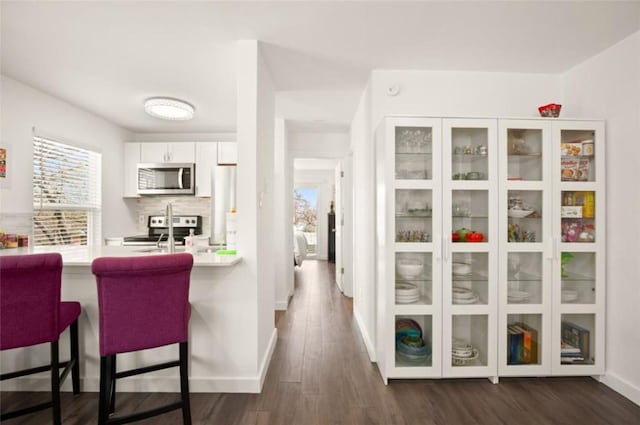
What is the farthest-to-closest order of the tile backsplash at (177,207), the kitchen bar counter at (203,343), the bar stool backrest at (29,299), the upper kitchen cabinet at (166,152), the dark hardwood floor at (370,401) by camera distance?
the tile backsplash at (177,207)
the upper kitchen cabinet at (166,152)
the kitchen bar counter at (203,343)
the dark hardwood floor at (370,401)
the bar stool backrest at (29,299)

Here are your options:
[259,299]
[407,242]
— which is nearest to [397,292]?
[407,242]

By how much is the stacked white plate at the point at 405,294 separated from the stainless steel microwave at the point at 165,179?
3.28 m

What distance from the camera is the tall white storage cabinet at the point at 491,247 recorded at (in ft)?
7.38

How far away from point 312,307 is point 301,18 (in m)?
3.35

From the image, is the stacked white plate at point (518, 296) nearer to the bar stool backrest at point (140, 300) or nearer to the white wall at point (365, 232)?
the white wall at point (365, 232)

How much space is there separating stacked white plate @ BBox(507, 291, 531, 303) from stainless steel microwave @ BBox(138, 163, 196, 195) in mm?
4007

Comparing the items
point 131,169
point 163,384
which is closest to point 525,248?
point 163,384

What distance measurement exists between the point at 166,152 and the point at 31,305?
3155mm

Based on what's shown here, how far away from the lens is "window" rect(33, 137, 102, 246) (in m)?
3.07

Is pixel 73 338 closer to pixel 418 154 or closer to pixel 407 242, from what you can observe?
pixel 407 242

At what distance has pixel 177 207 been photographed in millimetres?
4586

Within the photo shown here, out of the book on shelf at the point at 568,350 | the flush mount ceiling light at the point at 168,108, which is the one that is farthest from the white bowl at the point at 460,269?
the flush mount ceiling light at the point at 168,108

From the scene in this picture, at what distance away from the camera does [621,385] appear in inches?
83.2

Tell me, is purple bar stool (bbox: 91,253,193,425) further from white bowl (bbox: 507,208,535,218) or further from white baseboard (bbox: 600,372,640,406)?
white baseboard (bbox: 600,372,640,406)
